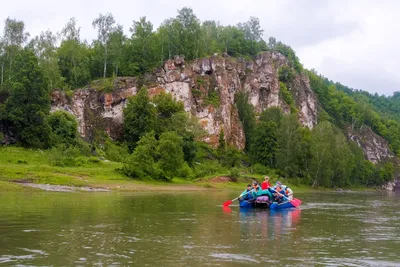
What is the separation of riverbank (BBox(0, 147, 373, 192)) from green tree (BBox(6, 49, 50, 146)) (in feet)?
12.9

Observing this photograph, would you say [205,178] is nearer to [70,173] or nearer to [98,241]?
[70,173]

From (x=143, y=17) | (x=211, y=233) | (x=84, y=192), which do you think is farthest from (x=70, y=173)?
(x=143, y=17)

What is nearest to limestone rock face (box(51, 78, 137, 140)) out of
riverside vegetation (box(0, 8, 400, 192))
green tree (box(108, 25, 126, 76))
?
riverside vegetation (box(0, 8, 400, 192))

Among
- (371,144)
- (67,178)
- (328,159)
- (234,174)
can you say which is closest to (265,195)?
(67,178)

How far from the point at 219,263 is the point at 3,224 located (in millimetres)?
12945

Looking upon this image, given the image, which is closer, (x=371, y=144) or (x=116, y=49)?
(x=116, y=49)

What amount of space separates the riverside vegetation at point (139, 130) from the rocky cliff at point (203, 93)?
278 centimetres

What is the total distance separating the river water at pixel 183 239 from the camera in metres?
15.6

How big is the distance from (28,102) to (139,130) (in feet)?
79.3

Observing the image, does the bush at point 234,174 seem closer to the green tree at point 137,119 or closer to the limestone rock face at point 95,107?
the green tree at point 137,119

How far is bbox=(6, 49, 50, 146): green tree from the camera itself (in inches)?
2992

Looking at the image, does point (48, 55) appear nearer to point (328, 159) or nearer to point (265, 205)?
point (328, 159)

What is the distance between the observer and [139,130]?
95125mm

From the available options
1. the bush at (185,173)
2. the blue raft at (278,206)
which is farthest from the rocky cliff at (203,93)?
the blue raft at (278,206)
